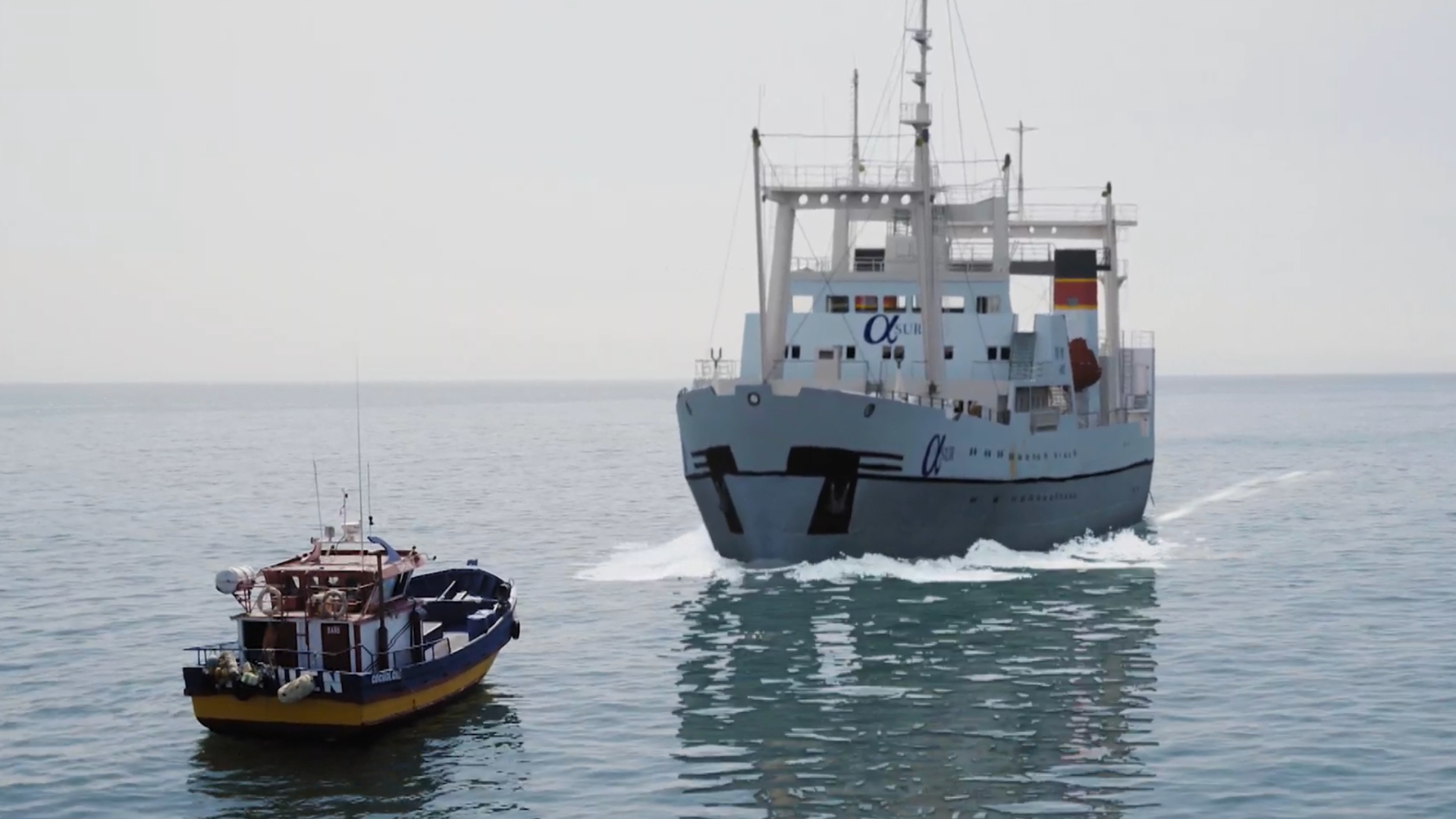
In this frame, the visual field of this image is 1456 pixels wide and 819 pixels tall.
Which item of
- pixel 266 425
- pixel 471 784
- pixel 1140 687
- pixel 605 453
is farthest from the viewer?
pixel 266 425

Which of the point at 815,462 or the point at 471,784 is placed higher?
the point at 815,462

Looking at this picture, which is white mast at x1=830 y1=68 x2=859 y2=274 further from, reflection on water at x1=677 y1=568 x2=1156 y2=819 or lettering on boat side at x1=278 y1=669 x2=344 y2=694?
lettering on boat side at x1=278 y1=669 x2=344 y2=694

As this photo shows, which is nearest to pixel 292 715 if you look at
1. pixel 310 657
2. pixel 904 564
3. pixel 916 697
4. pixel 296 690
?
pixel 296 690

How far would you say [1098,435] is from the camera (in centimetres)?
5272

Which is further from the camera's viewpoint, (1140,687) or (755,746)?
(1140,687)

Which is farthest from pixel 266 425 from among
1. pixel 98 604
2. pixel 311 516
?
pixel 98 604

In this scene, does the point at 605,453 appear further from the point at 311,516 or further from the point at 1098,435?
the point at 1098,435

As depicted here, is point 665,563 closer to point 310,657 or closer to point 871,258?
point 871,258

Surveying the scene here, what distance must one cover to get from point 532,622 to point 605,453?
84.8m

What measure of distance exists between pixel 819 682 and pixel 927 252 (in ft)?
59.3

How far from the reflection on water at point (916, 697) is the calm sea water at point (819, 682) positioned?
3.5 inches

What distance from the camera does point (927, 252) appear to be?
45.8m

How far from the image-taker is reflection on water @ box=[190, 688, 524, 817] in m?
23.3

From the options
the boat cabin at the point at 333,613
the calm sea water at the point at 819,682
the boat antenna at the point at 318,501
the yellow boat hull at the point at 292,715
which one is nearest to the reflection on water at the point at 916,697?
the calm sea water at the point at 819,682
